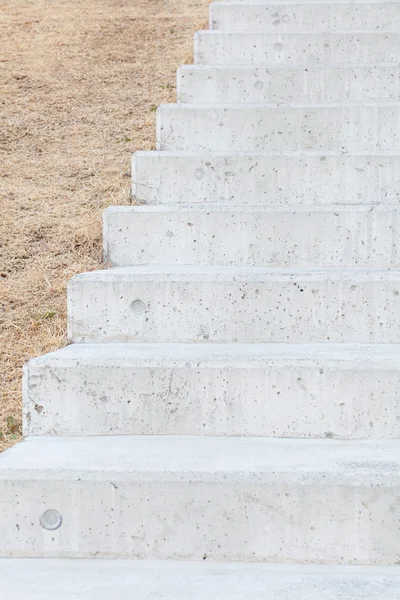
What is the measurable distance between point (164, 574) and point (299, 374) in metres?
0.69

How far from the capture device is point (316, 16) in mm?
4664

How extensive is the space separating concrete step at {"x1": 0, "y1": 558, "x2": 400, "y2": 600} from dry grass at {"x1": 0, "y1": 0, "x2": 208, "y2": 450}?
681 millimetres

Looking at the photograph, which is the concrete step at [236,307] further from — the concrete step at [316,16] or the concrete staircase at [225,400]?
the concrete step at [316,16]

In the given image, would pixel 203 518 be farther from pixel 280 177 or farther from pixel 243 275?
pixel 280 177

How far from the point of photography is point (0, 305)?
3.08 m

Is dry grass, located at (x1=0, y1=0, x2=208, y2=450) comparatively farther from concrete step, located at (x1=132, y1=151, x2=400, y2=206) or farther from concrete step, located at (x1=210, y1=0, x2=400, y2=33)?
concrete step, located at (x1=210, y1=0, x2=400, y2=33)

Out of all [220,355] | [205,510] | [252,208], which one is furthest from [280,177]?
[205,510]

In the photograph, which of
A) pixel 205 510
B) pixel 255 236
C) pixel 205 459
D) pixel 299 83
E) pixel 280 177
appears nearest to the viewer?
pixel 205 510

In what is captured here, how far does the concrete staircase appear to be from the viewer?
1963 millimetres

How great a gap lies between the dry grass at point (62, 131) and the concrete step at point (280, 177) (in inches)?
10.7

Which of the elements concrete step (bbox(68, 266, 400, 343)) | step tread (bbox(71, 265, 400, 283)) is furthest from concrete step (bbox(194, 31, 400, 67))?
concrete step (bbox(68, 266, 400, 343))

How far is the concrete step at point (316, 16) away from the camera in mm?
4629

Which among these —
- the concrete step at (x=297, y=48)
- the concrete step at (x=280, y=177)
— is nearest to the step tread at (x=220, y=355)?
the concrete step at (x=280, y=177)

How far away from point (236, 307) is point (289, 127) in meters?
1.30
